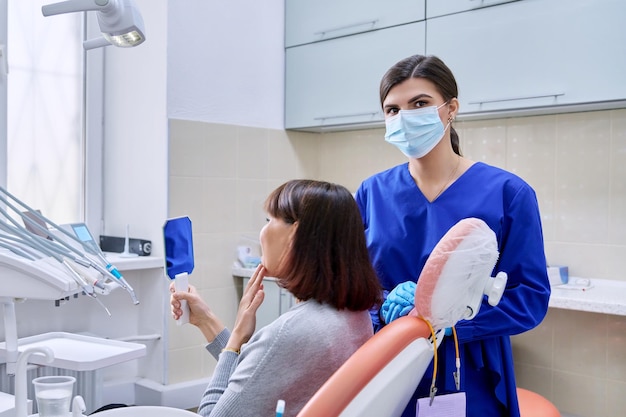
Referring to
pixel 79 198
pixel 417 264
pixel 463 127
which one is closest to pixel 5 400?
pixel 417 264

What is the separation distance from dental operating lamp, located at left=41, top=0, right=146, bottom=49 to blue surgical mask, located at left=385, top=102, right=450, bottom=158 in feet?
2.14

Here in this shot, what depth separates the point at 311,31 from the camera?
10.5 ft

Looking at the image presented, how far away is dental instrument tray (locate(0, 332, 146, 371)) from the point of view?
1.78 m

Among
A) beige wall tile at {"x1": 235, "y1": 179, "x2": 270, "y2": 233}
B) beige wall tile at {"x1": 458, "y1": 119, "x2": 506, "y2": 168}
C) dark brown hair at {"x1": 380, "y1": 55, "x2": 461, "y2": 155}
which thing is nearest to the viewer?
dark brown hair at {"x1": 380, "y1": 55, "x2": 461, "y2": 155}

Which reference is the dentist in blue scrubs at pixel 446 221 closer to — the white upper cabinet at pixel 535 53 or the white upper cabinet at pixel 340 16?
the white upper cabinet at pixel 535 53

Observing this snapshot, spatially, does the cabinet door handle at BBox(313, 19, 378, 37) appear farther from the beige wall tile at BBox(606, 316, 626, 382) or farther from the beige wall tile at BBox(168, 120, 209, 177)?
the beige wall tile at BBox(606, 316, 626, 382)

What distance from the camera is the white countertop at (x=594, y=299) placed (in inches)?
83.7

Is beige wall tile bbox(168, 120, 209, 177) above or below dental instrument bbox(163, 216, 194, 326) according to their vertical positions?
above

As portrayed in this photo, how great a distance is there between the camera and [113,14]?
4.51ft

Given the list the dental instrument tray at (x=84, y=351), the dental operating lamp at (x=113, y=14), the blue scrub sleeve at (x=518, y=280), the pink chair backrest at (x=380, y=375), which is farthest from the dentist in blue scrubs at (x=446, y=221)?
the dental instrument tray at (x=84, y=351)

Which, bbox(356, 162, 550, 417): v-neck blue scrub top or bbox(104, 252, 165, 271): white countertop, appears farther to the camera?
bbox(104, 252, 165, 271): white countertop

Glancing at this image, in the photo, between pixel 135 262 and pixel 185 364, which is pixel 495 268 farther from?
pixel 185 364

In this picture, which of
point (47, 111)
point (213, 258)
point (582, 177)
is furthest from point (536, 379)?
point (47, 111)

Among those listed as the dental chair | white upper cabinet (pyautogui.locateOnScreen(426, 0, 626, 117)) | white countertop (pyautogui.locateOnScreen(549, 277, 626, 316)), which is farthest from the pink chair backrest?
white upper cabinet (pyautogui.locateOnScreen(426, 0, 626, 117))
